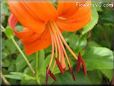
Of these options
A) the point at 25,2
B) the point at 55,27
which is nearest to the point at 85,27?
the point at 55,27

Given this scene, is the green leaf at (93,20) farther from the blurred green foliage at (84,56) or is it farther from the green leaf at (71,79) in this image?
the green leaf at (71,79)

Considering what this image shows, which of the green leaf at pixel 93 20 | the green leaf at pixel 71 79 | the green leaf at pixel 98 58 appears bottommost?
the green leaf at pixel 71 79

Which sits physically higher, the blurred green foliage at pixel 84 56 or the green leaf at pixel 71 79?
the blurred green foliage at pixel 84 56

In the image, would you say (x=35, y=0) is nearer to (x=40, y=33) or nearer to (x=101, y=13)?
(x=40, y=33)

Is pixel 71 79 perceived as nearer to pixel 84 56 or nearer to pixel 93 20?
pixel 84 56

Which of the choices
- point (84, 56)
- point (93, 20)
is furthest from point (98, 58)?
point (93, 20)

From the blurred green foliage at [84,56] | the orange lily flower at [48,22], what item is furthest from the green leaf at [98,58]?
the orange lily flower at [48,22]
